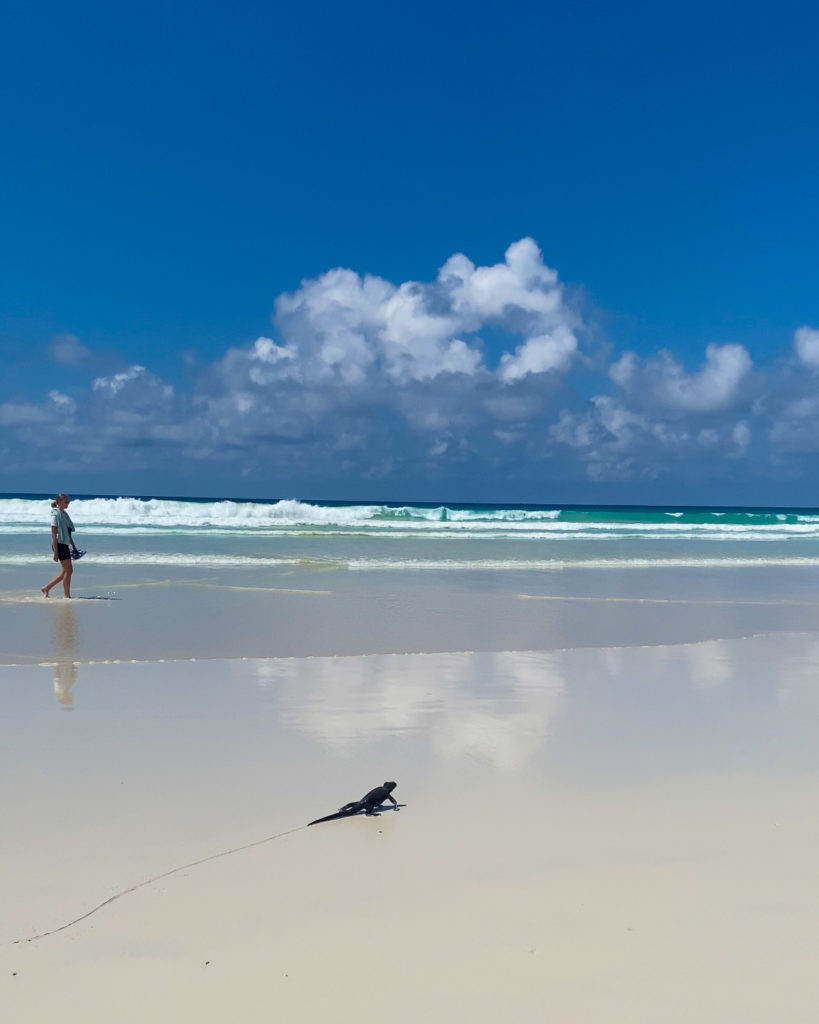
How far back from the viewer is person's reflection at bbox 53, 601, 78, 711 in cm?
675

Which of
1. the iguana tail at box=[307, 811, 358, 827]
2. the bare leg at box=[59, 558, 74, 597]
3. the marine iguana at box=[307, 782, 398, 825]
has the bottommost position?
the iguana tail at box=[307, 811, 358, 827]

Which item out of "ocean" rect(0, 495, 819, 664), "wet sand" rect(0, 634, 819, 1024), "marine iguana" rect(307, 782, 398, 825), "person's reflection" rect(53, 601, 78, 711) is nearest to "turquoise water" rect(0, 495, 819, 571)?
"ocean" rect(0, 495, 819, 664)

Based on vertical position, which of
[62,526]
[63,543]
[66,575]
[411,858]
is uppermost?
[62,526]

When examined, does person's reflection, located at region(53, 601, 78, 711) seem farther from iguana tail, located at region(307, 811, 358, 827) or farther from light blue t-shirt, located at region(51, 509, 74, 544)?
iguana tail, located at region(307, 811, 358, 827)

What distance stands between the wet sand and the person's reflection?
0.11 meters

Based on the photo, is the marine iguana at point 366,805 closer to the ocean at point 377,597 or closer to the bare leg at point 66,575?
the ocean at point 377,597

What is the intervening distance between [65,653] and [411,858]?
20.1 feet

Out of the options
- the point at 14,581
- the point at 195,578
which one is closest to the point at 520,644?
the point at 195,578

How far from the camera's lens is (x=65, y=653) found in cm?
870

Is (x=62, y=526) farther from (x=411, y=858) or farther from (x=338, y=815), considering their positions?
(x=411, y=858)

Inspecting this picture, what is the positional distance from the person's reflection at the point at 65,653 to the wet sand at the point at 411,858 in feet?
0.37

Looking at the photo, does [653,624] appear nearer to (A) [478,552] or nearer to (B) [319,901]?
(B) [319,901]

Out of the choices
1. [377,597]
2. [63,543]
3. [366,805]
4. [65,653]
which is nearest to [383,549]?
[377,597]

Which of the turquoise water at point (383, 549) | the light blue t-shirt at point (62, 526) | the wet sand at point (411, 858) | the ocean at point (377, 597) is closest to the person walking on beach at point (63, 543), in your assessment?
the light blue t-shirt at point (62, 526)
